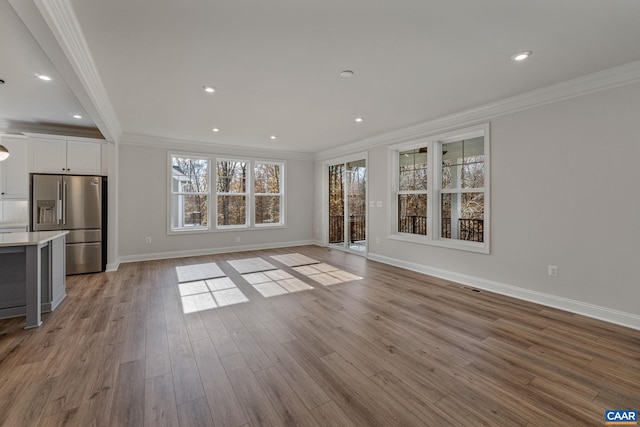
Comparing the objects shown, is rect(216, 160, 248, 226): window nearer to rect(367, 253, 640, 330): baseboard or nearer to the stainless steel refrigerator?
the stainless steel refrigerator

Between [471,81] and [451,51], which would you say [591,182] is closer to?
[471,81]

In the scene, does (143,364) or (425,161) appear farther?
(425,161)

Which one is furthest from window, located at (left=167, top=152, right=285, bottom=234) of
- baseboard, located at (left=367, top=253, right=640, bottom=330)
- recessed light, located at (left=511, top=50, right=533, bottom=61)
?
recessed light, located at (left=511, top=50, right=533, bottom=61)

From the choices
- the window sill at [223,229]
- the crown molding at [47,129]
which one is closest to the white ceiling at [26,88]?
the crown molding at [47,129]

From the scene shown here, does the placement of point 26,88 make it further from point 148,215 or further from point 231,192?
point 231,192

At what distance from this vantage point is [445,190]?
4.64m

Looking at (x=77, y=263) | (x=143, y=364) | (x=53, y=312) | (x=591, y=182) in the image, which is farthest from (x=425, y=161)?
(x=77, y=263)

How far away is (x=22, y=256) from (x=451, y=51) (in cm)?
491

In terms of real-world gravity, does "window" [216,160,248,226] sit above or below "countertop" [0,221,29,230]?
above

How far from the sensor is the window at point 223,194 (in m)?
6.34

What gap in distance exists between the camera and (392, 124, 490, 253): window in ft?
13.9

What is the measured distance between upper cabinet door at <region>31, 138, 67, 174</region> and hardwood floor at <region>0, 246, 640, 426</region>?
104 inches

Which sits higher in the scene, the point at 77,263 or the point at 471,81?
the point at 471,81

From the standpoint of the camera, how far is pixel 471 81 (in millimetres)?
3180
